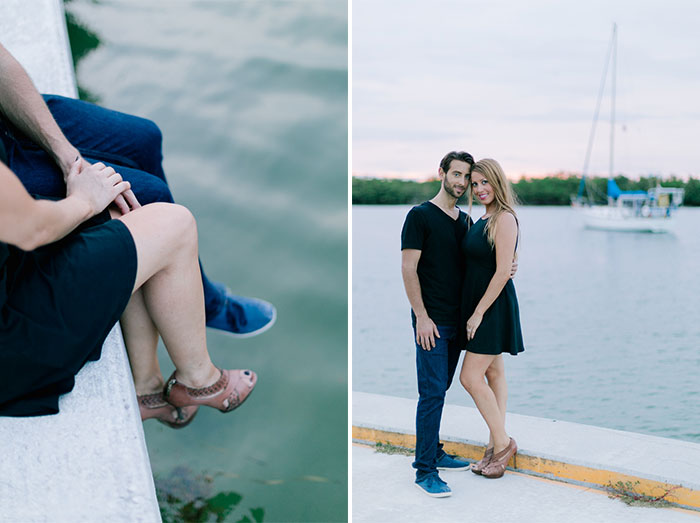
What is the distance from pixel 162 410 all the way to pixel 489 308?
5.00 ft

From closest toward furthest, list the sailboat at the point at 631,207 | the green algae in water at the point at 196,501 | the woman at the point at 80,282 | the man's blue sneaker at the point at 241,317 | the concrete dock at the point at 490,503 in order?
the woman at the point at 80,282 < the green algae in water at the point at 196,501 < the man's blue sneaker at the point at 241,317 < the concrete dock at the point at 490,503 < the sailboat at the point at 631,207

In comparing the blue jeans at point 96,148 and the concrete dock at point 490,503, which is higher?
the blue jeans at point 96,148

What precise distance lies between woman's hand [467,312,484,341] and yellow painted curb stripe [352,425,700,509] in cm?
64

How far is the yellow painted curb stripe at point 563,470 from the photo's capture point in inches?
109

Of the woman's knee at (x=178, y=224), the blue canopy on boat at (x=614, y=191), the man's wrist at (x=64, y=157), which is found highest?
the man's wrist at (x=64, y=157)

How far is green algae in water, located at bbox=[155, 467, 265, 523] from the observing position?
2377 mm

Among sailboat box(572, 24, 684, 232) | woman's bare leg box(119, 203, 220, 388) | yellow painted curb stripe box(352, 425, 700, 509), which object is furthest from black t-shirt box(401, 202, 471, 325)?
sailboat box(572, 24, 684, 232)

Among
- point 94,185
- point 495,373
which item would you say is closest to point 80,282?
point 94,185

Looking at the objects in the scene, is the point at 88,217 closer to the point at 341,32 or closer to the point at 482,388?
the point at 482,388

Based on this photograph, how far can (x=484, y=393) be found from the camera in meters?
3.09

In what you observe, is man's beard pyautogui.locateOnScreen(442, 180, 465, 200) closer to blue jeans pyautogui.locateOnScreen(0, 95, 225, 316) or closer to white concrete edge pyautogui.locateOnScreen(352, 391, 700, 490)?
blue jeans pyautogui.locateOnScreen(0, 95, 225, 316)

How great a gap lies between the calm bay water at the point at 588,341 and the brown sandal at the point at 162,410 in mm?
3466

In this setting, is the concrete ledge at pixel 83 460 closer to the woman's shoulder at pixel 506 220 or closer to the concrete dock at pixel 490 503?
the concrete dock at pixel 490 503

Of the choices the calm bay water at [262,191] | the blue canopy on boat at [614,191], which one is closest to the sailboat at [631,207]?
the blue canopy on boat at [614,191]
